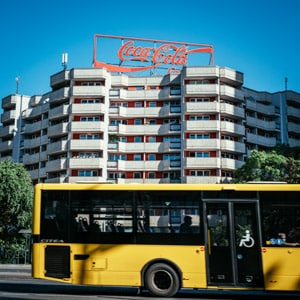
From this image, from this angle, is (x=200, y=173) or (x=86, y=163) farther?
(x=86, y=163)

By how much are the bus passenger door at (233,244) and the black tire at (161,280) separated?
103 centimetres

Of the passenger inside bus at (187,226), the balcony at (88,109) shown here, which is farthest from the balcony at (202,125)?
the passenger inside bus at (187,226)

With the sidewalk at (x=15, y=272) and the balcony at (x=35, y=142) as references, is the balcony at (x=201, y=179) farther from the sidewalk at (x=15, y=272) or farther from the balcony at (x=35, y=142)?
the sidewalk at (x=15, y=272)

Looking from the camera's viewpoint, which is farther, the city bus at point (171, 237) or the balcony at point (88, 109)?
the balcony at point (88, 109)

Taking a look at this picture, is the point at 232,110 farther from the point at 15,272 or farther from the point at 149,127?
the point at 15,272

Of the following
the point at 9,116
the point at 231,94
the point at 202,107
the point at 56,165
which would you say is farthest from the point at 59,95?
the point at 231,94

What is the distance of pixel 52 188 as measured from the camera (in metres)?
13.4

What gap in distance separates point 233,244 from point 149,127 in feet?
146

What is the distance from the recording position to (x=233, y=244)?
12273mm

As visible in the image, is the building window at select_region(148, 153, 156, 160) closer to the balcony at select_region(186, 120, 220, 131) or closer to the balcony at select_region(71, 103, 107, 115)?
the balcony at select_region(186, 120, 220, 131)

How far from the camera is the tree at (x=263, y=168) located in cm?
3984

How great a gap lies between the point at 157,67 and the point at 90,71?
923cm

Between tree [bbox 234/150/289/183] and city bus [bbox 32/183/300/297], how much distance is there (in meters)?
27.8

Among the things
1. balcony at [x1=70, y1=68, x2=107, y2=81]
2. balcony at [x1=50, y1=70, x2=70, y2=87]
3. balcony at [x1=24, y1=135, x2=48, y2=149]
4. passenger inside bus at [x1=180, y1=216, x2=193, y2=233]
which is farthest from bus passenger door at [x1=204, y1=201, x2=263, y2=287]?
balcony at [x1=24, y1=135, x2=48, y2=149]
